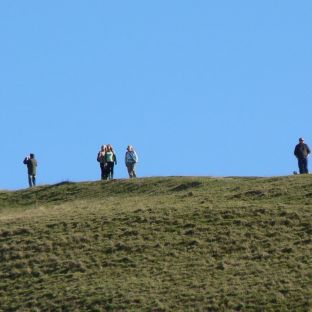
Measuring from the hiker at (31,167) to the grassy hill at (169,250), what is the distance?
6033 millimetres

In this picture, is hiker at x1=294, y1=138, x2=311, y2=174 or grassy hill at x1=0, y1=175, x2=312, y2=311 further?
hiker at x1=294, y1=138, x2=311, y2=174

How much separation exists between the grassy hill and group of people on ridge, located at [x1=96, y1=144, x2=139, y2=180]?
12.3 feet

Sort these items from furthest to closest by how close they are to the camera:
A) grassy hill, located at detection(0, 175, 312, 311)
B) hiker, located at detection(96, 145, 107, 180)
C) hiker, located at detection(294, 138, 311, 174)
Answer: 1. hiker, located at detection(96, 145, 107, 180)
2. hiker, located at detection(294, 138, 311, 174)
3. grassy hill, located at detection(0, 175, 312, 311)

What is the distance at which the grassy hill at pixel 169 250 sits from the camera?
141 feet

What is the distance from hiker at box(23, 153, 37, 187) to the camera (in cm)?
6588

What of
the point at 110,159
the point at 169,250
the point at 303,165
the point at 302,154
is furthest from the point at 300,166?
the point at 169,250

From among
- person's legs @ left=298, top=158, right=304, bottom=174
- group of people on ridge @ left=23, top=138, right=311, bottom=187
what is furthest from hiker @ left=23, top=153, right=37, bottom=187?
person's legs @ left=298, top=158, right=304, bottom=174

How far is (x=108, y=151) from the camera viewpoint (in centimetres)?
6366

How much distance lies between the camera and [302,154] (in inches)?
2375

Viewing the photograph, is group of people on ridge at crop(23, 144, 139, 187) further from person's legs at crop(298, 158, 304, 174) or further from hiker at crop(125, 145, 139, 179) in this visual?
person's legs at crop(298, 158, 304, 174)

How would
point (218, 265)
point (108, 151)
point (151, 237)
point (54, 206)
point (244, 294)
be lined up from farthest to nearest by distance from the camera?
point (108, 151) < point (54, 206) < point (151, 237) < point (218, 265) < point (244, 294)

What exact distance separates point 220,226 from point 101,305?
28.2 feet

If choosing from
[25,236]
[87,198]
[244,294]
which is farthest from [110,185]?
[244,294]

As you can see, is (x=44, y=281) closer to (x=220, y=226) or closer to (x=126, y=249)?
(x=126, y=249)
